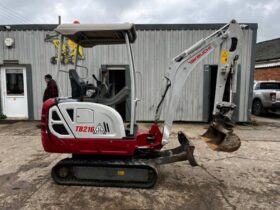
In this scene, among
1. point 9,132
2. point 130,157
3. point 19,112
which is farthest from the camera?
point 19,112

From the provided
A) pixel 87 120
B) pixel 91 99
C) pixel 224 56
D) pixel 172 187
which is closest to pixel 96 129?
pixel 87 120

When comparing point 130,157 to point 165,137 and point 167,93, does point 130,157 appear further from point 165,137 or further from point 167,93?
point 167,93

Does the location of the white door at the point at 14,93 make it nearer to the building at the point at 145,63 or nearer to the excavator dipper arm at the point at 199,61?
the building at the point at 145,63

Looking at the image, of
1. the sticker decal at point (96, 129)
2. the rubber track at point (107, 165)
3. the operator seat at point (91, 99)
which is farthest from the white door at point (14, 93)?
the sticker decal at point (96, 129)

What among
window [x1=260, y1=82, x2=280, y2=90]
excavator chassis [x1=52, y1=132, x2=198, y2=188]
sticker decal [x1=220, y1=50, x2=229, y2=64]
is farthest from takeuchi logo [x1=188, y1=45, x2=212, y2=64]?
window [x1=260, y1=82, x2=280, y2=90]

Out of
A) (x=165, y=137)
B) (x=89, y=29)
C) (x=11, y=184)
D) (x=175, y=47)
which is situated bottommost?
(x=11, y=184)

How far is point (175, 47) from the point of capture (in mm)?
9359

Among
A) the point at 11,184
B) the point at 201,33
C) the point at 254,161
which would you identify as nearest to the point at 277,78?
the point at 201,33

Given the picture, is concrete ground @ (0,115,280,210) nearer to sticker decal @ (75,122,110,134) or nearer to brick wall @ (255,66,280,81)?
sticker decal @ (75,122,110,134)

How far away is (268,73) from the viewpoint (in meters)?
18.3

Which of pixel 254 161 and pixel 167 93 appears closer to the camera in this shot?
pixel 167 93

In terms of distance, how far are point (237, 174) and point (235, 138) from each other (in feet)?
3.56

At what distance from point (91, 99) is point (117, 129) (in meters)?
0.69

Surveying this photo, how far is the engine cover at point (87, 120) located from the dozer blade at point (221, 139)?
1.61 m
